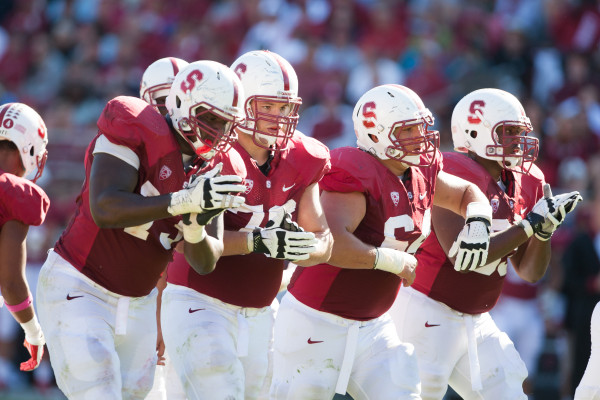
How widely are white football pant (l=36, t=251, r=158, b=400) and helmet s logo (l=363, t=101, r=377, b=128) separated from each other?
1.32 meters

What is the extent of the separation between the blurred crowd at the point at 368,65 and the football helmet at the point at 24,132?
441cm

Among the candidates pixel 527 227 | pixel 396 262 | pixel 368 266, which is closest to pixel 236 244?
pixel 368 266

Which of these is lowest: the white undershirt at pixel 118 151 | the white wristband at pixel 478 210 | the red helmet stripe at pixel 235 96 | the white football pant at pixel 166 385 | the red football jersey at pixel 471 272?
the white football pant at pixel 166 385

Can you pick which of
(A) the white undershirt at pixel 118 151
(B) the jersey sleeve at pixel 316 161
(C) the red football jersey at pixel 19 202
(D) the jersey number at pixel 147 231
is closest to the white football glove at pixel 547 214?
(B) the jersey sleeve at pixel 316 161

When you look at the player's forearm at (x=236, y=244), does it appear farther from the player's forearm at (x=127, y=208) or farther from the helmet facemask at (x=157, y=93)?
the helmet facemask at (x=157, y=93)

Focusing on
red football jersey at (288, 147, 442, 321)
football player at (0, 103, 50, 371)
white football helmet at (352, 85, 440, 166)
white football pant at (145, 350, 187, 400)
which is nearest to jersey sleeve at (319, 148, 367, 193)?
red football jersey at (288, 147, 442, 321)

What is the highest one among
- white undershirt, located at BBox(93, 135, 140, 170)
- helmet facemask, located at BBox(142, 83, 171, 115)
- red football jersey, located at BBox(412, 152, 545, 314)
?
white undershirt, located at BBox(93, 135, 140, 170)

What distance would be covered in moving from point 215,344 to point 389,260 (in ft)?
2.86

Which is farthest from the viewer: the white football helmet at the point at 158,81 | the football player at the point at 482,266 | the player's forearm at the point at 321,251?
the white football helmet at the point at 158,81

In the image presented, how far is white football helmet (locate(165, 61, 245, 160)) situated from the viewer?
3.94 meters

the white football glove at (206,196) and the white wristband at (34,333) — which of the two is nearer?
the white football glove at (206,196)

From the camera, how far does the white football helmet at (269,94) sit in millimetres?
4289

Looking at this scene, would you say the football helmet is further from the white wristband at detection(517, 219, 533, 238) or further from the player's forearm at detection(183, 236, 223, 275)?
the white wristband at detection(517, 219, 533, 238)

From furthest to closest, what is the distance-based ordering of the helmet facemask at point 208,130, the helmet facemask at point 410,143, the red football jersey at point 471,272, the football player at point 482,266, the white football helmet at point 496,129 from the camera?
the white football helmet at point 496,129 < the red football jersey at point 471,272 < the football player at point 482,266 < the helmet facemask at point 410,143 < the helmet facemask at point 208,130
